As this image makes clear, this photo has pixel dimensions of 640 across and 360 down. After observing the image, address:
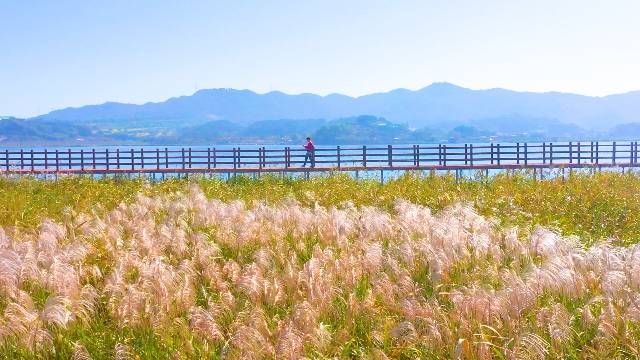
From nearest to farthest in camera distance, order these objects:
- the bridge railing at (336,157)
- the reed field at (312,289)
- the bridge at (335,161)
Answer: the reed field at (312,289)
the bridge at (335,161)
the bridge railing at (336,157)

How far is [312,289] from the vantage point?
22.5ft

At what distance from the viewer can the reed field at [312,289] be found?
5809 mm

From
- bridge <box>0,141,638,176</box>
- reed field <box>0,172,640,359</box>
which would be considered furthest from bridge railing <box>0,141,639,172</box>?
reed field <box>0,172,640,359</box>

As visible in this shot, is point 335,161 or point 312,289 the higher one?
point 335,161

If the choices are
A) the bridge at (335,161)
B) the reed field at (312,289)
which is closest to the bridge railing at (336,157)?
the bridge at (335,161)

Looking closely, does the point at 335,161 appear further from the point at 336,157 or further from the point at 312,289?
the point at 312,289

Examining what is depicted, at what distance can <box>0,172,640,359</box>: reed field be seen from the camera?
19.1ft

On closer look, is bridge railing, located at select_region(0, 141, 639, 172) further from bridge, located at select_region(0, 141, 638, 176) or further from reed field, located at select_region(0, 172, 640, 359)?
reed field, located at select_region(0, 172, 640, 359)

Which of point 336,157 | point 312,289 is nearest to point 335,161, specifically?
A: point 336,157

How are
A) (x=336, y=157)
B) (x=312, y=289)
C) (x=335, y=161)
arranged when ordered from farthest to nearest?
(x=336, y=157), (x=335, y=161), (x=312, y=289)

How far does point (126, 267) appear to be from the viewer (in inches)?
316

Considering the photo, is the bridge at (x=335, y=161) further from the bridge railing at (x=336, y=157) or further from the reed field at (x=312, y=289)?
the reed field at (x=312, y=289)

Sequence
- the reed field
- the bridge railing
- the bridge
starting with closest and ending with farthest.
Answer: the reed field
the bridge
the bridge railing

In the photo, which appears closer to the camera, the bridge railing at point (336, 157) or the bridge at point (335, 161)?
the bridge at point (335, 161)
